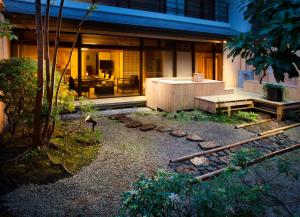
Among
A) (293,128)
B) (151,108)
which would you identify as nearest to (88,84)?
(151,108)

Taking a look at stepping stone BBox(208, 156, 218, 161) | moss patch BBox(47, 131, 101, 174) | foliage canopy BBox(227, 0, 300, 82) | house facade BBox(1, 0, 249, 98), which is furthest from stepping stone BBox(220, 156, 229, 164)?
house facade BBox(1, 0, 249, 98)

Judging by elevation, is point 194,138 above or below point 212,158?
above

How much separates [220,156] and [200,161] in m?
0.64

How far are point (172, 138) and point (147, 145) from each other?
938 millimetres

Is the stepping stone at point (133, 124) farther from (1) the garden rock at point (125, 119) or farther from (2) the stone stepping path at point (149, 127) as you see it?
(1) the garden rock at point (125, 119)

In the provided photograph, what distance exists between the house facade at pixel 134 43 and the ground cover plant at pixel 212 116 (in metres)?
3.63

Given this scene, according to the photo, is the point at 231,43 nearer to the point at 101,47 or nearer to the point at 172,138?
A: the point at 172,138

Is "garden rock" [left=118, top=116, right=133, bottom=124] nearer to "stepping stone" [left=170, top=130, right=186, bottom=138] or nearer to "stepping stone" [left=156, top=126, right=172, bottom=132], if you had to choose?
"stepping stone" [left=156, top=126, right=172, bottom=132]

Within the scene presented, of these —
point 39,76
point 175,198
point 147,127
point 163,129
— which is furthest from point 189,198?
point 147,127

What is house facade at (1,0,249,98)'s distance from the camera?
10.8 m

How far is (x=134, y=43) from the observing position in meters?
12.8

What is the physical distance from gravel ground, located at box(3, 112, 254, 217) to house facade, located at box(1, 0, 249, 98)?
4.28 metres

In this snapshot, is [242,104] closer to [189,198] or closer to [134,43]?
[134,43]

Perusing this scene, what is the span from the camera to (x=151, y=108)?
11.5 m
